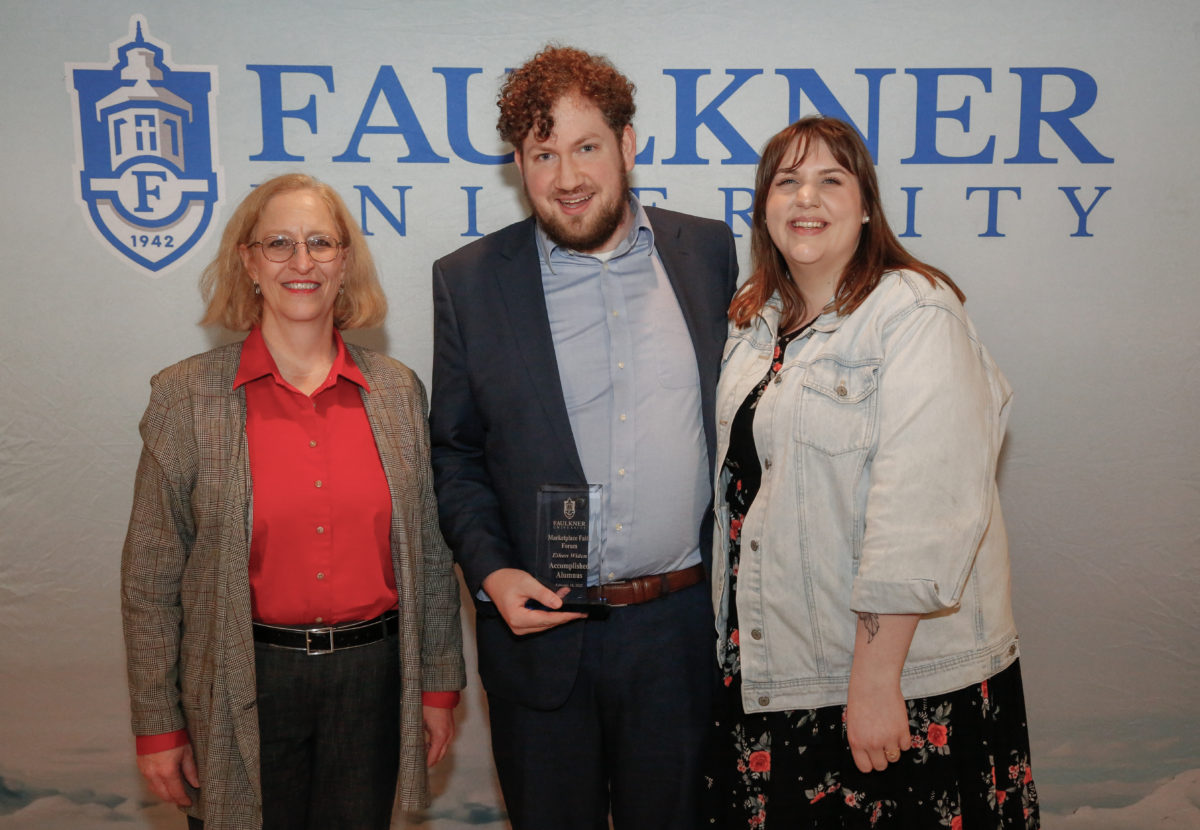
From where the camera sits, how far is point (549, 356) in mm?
2016

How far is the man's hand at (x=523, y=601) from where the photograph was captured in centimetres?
186

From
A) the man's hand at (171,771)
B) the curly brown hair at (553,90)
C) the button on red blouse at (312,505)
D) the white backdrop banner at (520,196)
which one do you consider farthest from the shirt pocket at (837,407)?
the man's hand at (171,771)

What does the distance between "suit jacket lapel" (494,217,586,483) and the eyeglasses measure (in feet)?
1.30

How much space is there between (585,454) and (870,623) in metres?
0.70

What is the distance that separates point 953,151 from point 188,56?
248 centimetres

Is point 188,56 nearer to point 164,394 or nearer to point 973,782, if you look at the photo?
point 164,394

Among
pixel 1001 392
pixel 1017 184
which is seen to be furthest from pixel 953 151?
pixel 1001 392

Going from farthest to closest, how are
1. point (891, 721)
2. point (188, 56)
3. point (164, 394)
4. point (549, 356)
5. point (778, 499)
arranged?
point (188, 56) → point (549, 356) → point (164, 394) → point (778, 499) → point (891, 721)

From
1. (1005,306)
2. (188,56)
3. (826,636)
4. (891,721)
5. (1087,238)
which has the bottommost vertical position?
(891,721)

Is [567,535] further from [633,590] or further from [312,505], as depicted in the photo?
[312,505]

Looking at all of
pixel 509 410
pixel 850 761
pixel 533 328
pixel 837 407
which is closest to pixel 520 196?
pixel 533 328

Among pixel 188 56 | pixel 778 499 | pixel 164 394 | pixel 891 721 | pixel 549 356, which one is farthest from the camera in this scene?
pixel 188 56

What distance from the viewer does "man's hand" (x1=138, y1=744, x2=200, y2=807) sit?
1.90 meters

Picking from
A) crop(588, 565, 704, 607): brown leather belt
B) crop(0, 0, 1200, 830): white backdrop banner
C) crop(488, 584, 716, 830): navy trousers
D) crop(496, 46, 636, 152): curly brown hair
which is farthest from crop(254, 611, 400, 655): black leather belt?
crop(0, 0, 1200, 830): white backdrop banner
